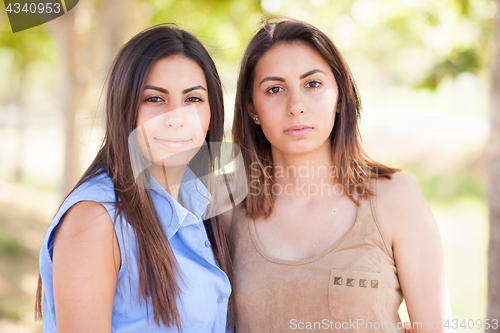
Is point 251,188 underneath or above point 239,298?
above

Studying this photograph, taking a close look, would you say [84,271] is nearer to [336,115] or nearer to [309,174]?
[309,174]

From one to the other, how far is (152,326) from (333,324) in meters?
0.80

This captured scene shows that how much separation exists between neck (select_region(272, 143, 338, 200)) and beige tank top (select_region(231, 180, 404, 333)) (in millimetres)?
263

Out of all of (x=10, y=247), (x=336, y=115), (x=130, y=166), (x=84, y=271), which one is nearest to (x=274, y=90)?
(x=336, y=115)

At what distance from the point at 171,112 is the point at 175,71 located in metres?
0.19

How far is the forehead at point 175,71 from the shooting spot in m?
1.82

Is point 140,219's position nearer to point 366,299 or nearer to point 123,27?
point 366,299

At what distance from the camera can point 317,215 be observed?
214 centimetres

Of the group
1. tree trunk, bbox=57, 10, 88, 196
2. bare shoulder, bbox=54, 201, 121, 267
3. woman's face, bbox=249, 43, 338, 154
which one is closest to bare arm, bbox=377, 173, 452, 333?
woman's face, bbox=249, 43, 338, 154

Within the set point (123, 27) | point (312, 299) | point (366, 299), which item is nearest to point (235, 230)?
point (312, 299)

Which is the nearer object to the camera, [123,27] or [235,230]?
[235,230]

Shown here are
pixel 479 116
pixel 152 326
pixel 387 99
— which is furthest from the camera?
pixel 387 99

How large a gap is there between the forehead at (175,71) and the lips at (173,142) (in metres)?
0.25

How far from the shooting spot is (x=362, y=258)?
6.25 ft
